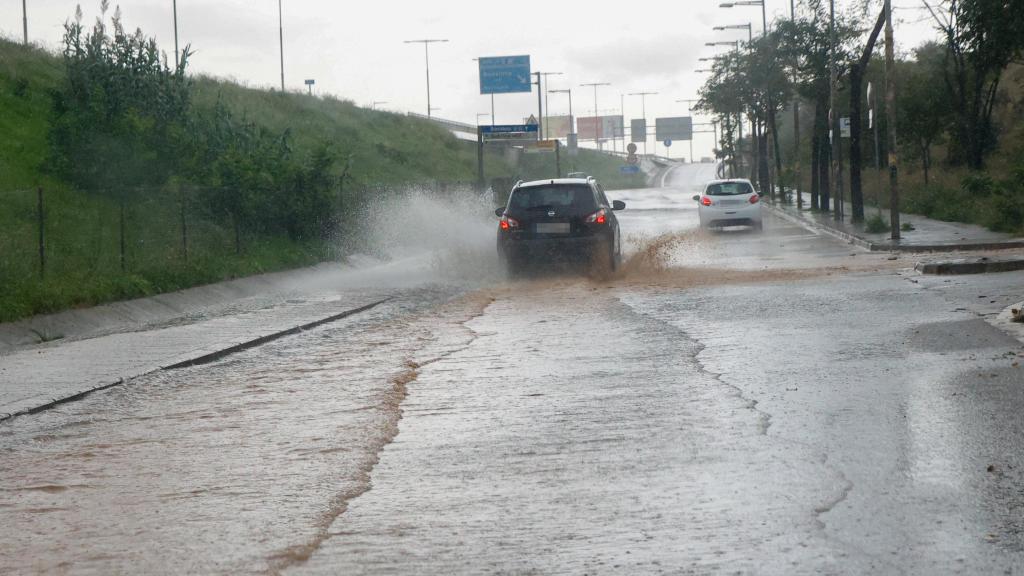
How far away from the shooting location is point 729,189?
128 feet

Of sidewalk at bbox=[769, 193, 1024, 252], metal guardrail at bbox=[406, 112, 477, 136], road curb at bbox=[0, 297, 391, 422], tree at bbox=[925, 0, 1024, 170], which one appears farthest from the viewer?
metal guardrail at bbox=[406, 112, 477, 136]

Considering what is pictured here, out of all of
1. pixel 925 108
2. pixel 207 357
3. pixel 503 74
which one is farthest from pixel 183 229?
pixel 503 74

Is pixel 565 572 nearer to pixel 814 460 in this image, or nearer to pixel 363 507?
pixel 363 507

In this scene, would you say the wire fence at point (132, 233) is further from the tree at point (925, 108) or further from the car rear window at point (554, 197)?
the tree at point (925, 108)

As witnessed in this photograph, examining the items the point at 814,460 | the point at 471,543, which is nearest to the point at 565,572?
the point at 471,543

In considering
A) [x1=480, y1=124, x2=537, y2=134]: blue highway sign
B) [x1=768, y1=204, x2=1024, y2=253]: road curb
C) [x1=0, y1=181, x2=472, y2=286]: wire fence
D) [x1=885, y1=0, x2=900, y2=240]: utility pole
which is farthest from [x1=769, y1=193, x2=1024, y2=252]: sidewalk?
[x1=480, y1=124, x2=537, y2=134]: blue highway sign

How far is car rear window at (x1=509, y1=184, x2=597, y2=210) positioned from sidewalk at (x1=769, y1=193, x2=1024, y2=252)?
8.30 m

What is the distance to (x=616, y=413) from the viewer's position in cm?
884

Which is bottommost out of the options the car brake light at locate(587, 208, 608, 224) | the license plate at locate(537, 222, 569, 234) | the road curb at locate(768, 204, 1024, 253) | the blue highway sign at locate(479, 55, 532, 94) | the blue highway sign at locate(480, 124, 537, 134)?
the road curb at locate(768, 204, 1024, 253)

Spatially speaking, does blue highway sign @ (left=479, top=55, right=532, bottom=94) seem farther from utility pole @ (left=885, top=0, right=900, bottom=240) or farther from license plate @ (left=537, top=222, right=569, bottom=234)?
license plate @ (left=537, top=222, right=569, bottom=234)

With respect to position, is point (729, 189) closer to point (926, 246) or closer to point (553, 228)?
point (926, 246)

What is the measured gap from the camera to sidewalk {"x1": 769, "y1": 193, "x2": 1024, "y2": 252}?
83.8ft

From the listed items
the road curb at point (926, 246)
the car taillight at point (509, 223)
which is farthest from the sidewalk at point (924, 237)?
the car taillight at point (509, 223)

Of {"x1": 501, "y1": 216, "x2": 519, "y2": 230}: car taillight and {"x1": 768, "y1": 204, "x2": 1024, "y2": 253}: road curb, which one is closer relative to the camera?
{"x1": 501, "y1": 216, "x2": 519, "y2": 230}: car taillight
